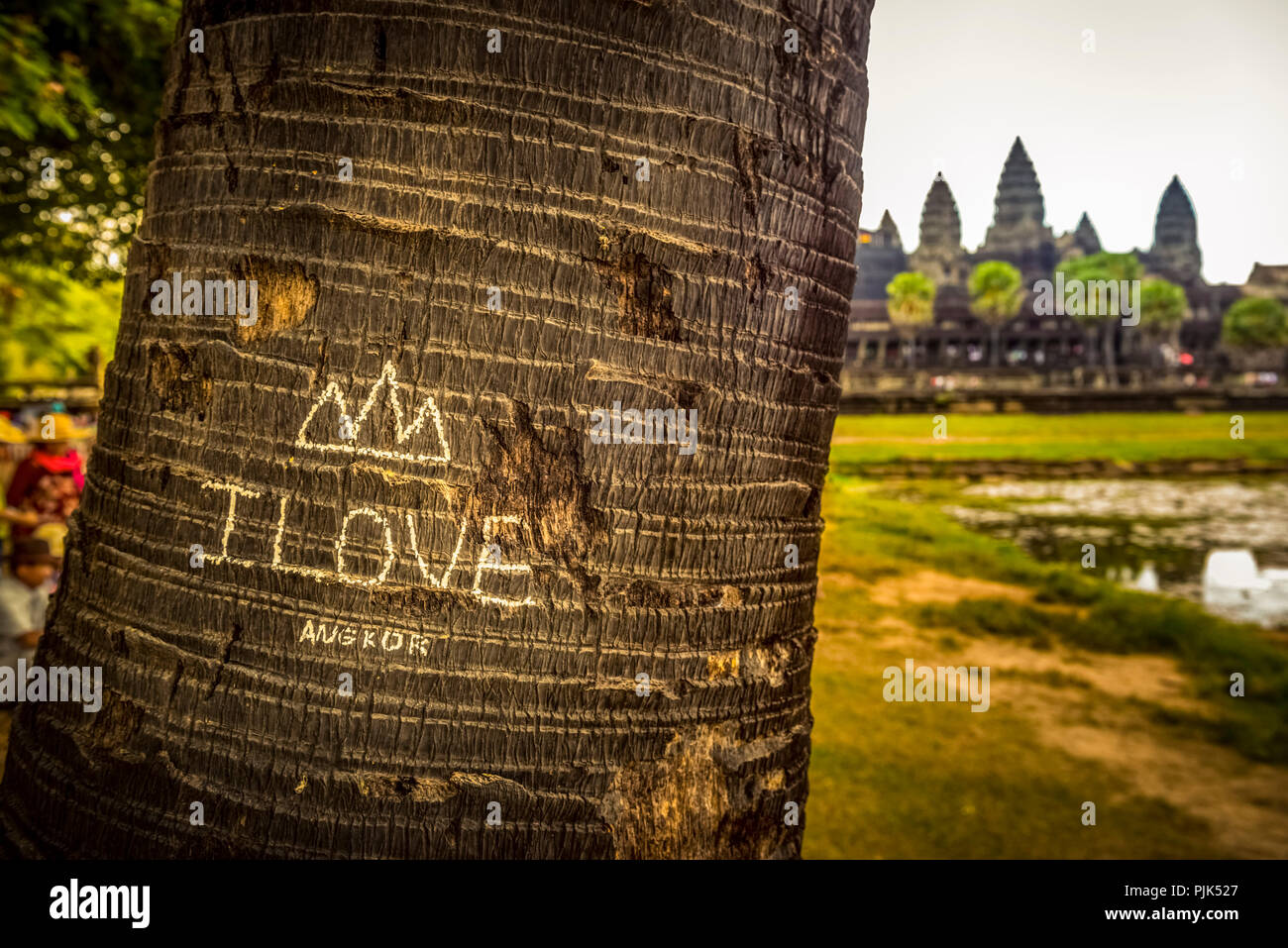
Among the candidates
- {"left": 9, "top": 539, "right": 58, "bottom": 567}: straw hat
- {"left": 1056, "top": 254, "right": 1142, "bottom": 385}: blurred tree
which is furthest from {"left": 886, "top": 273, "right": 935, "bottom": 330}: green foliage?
{"left": 9, "top": 539, "right": 58, "bottom": 567}: straw hat

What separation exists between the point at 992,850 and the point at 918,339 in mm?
41911

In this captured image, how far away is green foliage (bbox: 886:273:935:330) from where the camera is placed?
41719mm

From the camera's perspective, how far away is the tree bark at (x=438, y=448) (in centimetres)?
128

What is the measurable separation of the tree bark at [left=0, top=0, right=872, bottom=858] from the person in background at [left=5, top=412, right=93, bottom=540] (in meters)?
4.82

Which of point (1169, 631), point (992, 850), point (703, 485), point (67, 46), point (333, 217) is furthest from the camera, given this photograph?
point (1169, 631)

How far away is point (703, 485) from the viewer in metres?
1.39

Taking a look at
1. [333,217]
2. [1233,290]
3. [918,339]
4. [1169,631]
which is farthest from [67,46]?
[1233,290]

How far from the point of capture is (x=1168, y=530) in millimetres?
10430

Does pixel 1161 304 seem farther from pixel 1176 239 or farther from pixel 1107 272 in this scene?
pixel 1176 239

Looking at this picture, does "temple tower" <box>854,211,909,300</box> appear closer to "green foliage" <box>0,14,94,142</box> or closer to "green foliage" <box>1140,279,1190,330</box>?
"green foliage" <box>1140,279,1190,330</box>

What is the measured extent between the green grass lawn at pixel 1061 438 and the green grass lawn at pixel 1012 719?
6003mm

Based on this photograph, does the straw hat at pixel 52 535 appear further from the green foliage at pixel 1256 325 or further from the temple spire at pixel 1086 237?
the temple spire at pixel 1086 237

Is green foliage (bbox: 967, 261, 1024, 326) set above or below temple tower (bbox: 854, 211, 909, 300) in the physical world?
below
